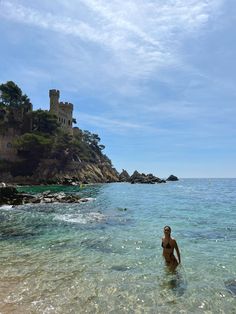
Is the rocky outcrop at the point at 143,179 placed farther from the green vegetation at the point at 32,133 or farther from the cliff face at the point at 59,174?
the green vegetation at the point at 32,133

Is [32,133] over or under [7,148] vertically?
over

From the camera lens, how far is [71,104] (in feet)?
371

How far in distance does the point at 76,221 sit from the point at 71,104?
309 ft

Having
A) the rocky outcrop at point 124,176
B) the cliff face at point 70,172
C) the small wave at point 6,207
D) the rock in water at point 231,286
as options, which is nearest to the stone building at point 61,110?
the cliff face at point 70,172

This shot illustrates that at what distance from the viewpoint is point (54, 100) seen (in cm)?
10469

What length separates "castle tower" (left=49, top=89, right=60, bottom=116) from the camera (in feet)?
341

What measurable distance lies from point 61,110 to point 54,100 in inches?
197

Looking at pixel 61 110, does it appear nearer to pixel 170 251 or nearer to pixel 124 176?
pixel 124 176

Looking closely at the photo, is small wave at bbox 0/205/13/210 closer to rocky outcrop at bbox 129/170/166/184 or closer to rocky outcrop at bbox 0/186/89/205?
rocky outcrop at bbox 0/186/89/205

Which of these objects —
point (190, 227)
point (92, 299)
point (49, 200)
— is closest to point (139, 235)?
point (190, 227)

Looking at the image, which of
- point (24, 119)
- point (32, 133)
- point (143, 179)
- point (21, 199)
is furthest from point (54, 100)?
point (21, 199)

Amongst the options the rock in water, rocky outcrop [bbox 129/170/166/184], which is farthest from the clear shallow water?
rocky outcrop [bbox 129/170/166/184]

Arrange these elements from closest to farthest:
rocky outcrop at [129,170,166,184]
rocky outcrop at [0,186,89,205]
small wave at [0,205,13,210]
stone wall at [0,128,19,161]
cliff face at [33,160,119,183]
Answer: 1. small wave at [0,205,13,210]
2. rocky outcrop at [0,186,89,205]
3. cliff face at [33,160,119,183]
4. stone wall at [0,128,19,161]
5. rocky outcrop at [129,170,166,184]

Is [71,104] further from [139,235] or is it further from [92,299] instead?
[92,299]
